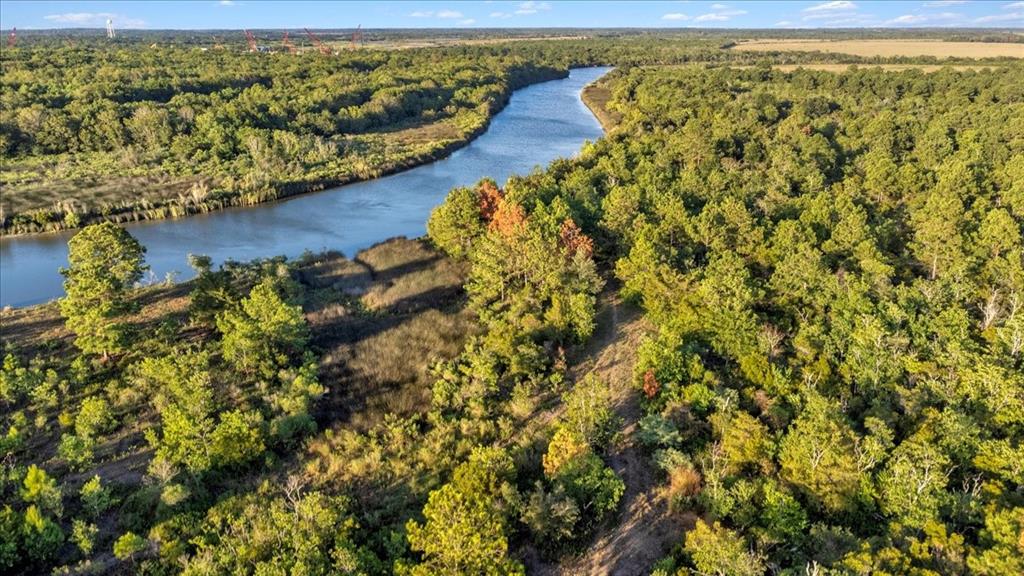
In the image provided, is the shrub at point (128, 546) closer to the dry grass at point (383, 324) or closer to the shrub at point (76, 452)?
the shrub at point (76, 452)

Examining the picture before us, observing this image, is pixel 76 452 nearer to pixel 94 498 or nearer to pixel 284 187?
pixel 94 498

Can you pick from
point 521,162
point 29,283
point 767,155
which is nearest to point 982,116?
point 767,155

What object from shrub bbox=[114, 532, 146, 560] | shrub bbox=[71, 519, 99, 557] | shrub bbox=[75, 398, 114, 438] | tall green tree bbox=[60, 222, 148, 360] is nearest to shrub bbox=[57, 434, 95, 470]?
shrub bbox=[75, 398, 114, 438]

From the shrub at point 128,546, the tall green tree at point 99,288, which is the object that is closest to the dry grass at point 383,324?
the shrub at point 128,546

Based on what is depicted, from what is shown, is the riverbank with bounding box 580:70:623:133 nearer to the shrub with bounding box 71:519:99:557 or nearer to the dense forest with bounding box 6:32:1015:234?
the dense forest with bounding box 6:32:1015:234

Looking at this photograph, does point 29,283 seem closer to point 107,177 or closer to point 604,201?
point 107,177

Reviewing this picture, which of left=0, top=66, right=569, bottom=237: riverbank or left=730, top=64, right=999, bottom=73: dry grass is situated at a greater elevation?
left=730, top=64, right=999, bottom=73: dry grass

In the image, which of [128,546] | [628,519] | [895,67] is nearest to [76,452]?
[128,546]
